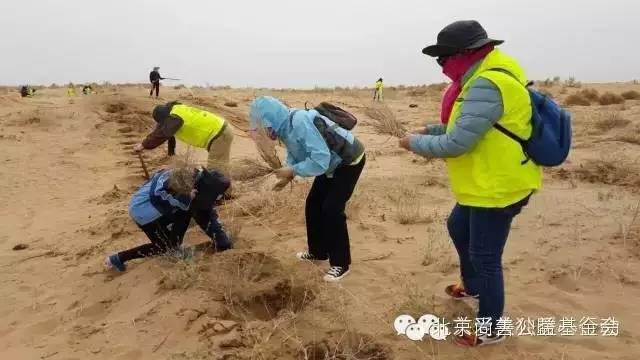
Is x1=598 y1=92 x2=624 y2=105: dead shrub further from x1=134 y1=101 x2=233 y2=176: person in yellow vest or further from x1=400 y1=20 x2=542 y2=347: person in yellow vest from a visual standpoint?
x1=400 y1=20 x2=542 y2=347: person in yellow vest

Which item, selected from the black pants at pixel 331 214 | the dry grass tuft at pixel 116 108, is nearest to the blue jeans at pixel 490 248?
the black pants at pixel 331 214

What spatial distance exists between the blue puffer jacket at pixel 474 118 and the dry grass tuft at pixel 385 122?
4.65 feet

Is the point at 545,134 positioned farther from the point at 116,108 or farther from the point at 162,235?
the point at 116,108

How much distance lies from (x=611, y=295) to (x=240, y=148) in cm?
766

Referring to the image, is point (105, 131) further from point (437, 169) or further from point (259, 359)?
point (259, 359)

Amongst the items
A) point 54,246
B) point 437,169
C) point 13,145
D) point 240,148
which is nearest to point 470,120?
point 54,246

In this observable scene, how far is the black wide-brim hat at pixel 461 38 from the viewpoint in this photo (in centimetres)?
250

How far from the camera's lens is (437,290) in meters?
3.70

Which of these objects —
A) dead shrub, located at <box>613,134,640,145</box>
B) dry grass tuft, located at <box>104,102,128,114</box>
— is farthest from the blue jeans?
dry grass tuft, located at <box>104,102,128,114</box>

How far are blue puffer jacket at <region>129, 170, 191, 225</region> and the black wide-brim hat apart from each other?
7.28 ft

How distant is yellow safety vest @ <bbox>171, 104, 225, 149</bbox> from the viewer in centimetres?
548

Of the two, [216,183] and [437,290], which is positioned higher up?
[216,183]

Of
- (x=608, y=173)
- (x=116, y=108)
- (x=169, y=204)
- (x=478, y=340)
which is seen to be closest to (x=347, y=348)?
(x=478, y=340)

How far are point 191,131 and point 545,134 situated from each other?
3.91 metres
